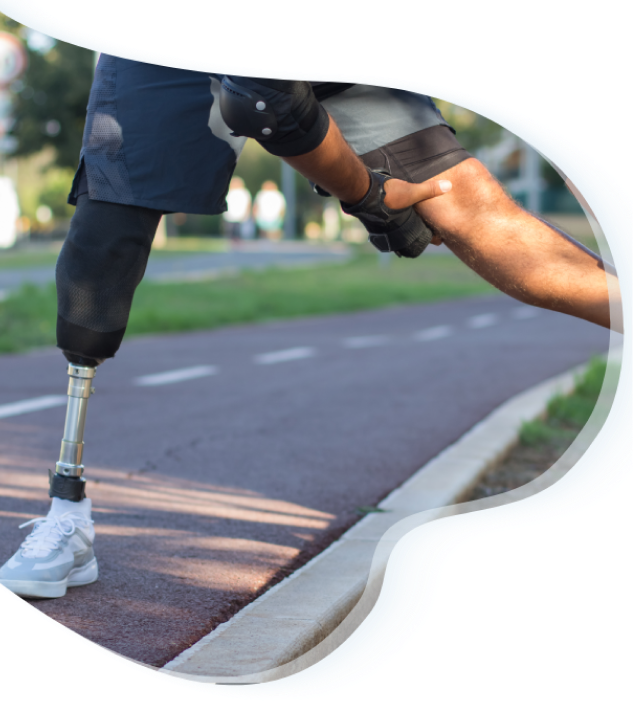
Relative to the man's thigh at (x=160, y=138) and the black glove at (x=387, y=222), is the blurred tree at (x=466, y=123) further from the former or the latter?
the man's thigh at (x=160, y=138)

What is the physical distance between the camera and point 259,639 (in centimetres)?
185

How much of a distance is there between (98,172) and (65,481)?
0.66 metres

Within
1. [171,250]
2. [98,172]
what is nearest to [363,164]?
[98,172]

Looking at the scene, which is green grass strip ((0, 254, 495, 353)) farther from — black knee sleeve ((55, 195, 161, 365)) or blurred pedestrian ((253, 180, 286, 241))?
black knee sleeve ((55, 195, 161, 365))

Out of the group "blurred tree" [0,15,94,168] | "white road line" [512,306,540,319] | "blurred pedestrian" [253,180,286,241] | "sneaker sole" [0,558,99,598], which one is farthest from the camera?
"blurred pedestrian" [253,180,286,241]

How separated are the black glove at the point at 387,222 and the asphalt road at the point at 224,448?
0.34m

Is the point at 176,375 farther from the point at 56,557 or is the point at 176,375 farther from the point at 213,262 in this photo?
the point at 213,262

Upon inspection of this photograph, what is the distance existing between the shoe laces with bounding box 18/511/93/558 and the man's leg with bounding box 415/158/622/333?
1.05 m

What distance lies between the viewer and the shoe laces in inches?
82.3

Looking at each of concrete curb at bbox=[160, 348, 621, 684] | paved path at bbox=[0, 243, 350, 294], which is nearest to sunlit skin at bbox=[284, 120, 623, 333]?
concrete curb at bbox=[160, 348, 621, 684]

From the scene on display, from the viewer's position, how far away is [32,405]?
18.0ft

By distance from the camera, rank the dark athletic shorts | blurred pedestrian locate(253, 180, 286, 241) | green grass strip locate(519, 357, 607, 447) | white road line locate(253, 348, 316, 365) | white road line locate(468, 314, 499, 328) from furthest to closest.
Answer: blurred pedestrian locate(253, 180, 286, 241)
white road line locate(468, 314, 499, 328)
white road line locate(253, 348, 316, 365)
green grass strip locate(519, 357, 607, 447)
the dark athletic shorts

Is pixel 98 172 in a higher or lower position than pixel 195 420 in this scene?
higher

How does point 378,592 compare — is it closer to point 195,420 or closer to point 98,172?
point 98,172
